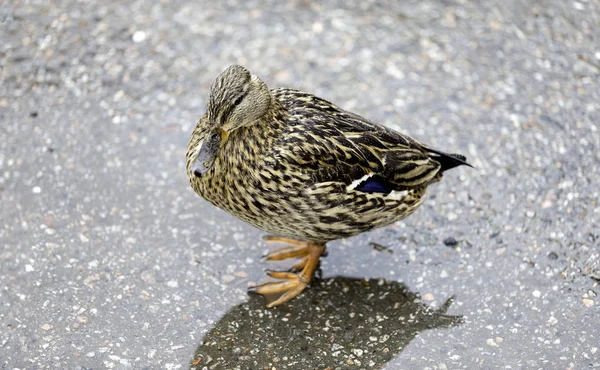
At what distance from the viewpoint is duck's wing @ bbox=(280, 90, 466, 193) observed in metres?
4.10

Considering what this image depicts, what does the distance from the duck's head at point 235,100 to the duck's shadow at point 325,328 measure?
1.14m

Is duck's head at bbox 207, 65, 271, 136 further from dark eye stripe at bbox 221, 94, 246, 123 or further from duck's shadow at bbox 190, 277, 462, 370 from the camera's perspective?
duck's shadow at bbox 190, 277, 462, 370

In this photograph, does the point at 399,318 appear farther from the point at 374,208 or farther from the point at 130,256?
the point at 130,256

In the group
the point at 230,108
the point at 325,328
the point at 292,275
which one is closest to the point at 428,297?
the point at 325,328

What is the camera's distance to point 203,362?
13.6 ft

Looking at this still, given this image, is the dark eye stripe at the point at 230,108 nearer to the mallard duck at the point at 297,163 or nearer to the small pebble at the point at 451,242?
the mallard duck at the point at 297,163

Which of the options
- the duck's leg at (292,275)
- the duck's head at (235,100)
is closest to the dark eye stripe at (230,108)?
the duck's head at (235,100)

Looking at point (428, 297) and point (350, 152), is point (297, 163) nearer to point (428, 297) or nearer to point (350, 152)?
point (350, 152)

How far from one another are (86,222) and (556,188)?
3.12 meters

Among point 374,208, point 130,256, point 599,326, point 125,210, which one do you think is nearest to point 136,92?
point 125,210

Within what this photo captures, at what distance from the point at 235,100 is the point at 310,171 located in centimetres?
56

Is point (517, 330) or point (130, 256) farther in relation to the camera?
point (130, 256)

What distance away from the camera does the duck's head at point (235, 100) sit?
3.89m

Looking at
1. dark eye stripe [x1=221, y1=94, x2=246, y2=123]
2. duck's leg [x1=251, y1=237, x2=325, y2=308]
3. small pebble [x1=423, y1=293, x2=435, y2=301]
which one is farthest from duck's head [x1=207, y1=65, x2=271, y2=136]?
small pebble [x1=423, y1=293, x2=435, y2=301]
